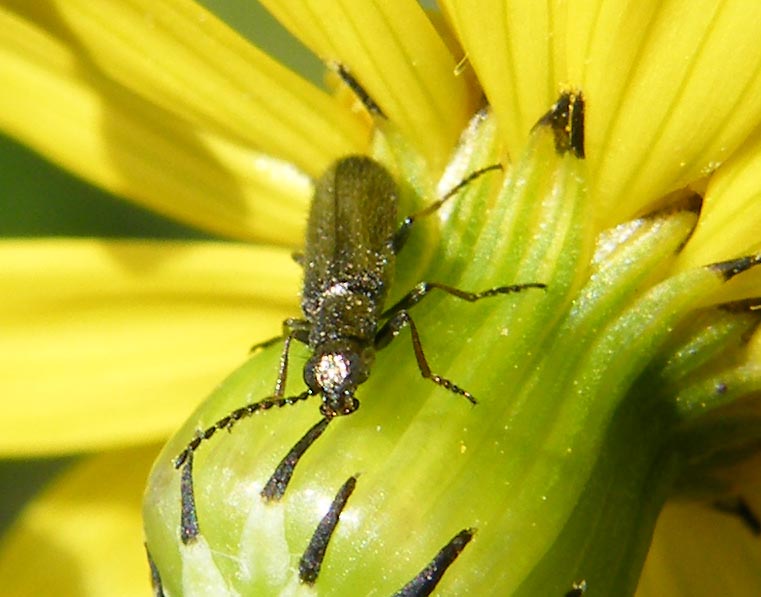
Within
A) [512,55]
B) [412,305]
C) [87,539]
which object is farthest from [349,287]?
[87,539]

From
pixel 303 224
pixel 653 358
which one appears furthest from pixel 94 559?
pixel 653 358

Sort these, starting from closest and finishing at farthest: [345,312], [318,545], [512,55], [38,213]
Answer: [318,545]
[512,55]
[345,312]
[38,213]

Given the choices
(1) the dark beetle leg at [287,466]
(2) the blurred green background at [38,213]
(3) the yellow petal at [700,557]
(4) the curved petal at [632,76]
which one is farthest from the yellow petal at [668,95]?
(2) the blurred green background at [38,213]

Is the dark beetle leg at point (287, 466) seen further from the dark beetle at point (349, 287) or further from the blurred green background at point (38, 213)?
the blurred green background at point (38, 213)

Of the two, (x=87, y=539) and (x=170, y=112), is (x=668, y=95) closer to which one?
(x=170, y=112)

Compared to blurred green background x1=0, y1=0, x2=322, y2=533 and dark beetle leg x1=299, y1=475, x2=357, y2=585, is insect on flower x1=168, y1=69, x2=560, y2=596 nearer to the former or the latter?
dark beetle leg x1=299, y1=475, x2=357, y2=585
